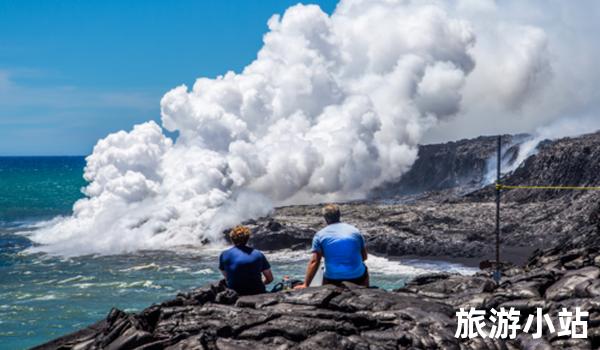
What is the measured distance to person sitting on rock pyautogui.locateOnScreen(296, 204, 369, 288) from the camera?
45.7 feet

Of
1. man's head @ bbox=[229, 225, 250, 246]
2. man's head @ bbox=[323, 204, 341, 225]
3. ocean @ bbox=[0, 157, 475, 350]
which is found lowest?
ocean @ bbox=[0, 157, 475, 350]

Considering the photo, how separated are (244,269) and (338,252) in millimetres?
1675

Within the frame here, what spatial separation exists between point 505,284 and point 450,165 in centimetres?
7283

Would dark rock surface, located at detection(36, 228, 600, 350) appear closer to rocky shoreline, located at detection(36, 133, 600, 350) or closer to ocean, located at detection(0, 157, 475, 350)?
rocky shoreline, located at detection(36, 133, 600, 350)

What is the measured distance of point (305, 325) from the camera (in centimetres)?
1230

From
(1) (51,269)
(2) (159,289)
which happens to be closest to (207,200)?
(1) (51,269)

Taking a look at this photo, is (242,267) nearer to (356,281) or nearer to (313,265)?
(313,265)

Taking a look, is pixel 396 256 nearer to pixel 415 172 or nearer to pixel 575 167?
pixel 575 167

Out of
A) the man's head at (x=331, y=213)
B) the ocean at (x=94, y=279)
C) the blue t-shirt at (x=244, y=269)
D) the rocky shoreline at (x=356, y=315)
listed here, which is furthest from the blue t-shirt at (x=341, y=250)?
the ocean at (x=94, y=279)

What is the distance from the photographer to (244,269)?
552 inches

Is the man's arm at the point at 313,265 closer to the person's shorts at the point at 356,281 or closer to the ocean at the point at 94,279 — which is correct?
the person's shorts at the point at 356,281

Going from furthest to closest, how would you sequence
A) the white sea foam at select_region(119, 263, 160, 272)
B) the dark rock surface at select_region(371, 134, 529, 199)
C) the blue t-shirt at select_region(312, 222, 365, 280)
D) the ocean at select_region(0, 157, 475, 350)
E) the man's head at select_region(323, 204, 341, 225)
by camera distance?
the dark rock surface at select_region(371, 134, 529, 199) → the white sea foam at select_region(119, 263, 160, 272) → the ocean at select_region(0, 157, 475, 350) → the man's head at select_region(323, 204, 341, 225) → the blue t-shirt at select_region(312, 222, 365, 280)

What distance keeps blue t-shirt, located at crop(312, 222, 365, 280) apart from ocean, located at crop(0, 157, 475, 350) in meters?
15.7

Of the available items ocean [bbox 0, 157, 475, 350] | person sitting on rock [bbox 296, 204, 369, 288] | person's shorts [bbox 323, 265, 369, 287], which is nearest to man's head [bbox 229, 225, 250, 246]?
person sitting on rock [bbox 296, 204, 369, 288]
